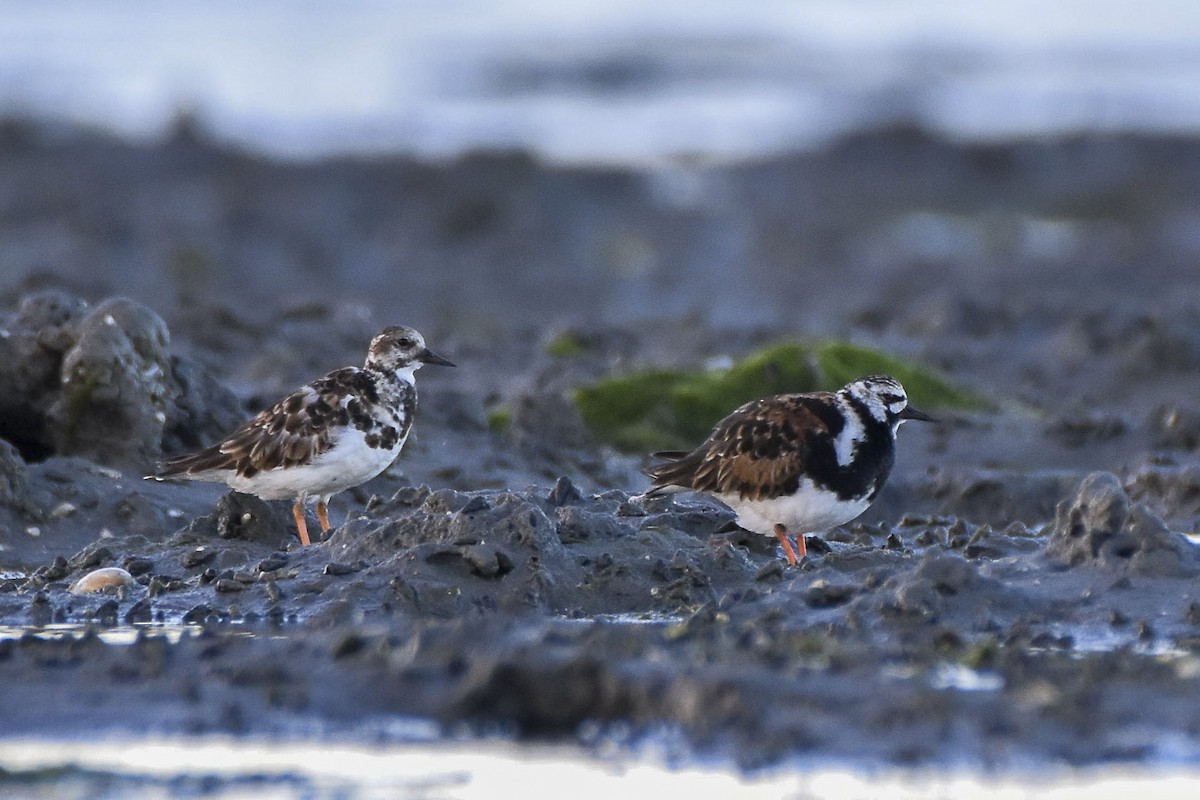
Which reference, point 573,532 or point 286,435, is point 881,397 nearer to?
point 573,532

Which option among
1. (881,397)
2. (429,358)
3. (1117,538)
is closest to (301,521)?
(429,358)

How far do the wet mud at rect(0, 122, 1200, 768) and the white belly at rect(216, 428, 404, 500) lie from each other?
20cm

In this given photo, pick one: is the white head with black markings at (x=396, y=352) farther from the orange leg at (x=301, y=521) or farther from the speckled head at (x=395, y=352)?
the orange leg at (x=301, y=521)

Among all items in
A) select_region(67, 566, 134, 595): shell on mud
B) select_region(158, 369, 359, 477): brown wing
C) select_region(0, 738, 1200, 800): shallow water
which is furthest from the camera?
select_region(158, 369, 359, 477): brown wing

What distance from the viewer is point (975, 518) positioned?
11344mm

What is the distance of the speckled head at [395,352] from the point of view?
979cm

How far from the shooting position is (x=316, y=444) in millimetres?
9156

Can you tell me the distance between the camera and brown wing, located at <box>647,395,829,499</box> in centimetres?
852

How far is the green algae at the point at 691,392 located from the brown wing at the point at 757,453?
381 centimetres

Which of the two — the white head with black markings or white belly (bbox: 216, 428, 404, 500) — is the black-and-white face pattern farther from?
white belly (bbox: 216, 428, 404, 500)

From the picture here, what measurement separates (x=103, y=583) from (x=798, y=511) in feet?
10.1

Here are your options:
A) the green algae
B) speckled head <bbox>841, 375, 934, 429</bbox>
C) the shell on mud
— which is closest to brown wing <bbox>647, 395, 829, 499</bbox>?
speckled head <bbox>841, 375, 934, 429</bbox>

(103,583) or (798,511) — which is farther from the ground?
(798,511)

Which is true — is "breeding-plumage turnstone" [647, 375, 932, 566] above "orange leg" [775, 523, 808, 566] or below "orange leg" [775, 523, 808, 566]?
above
